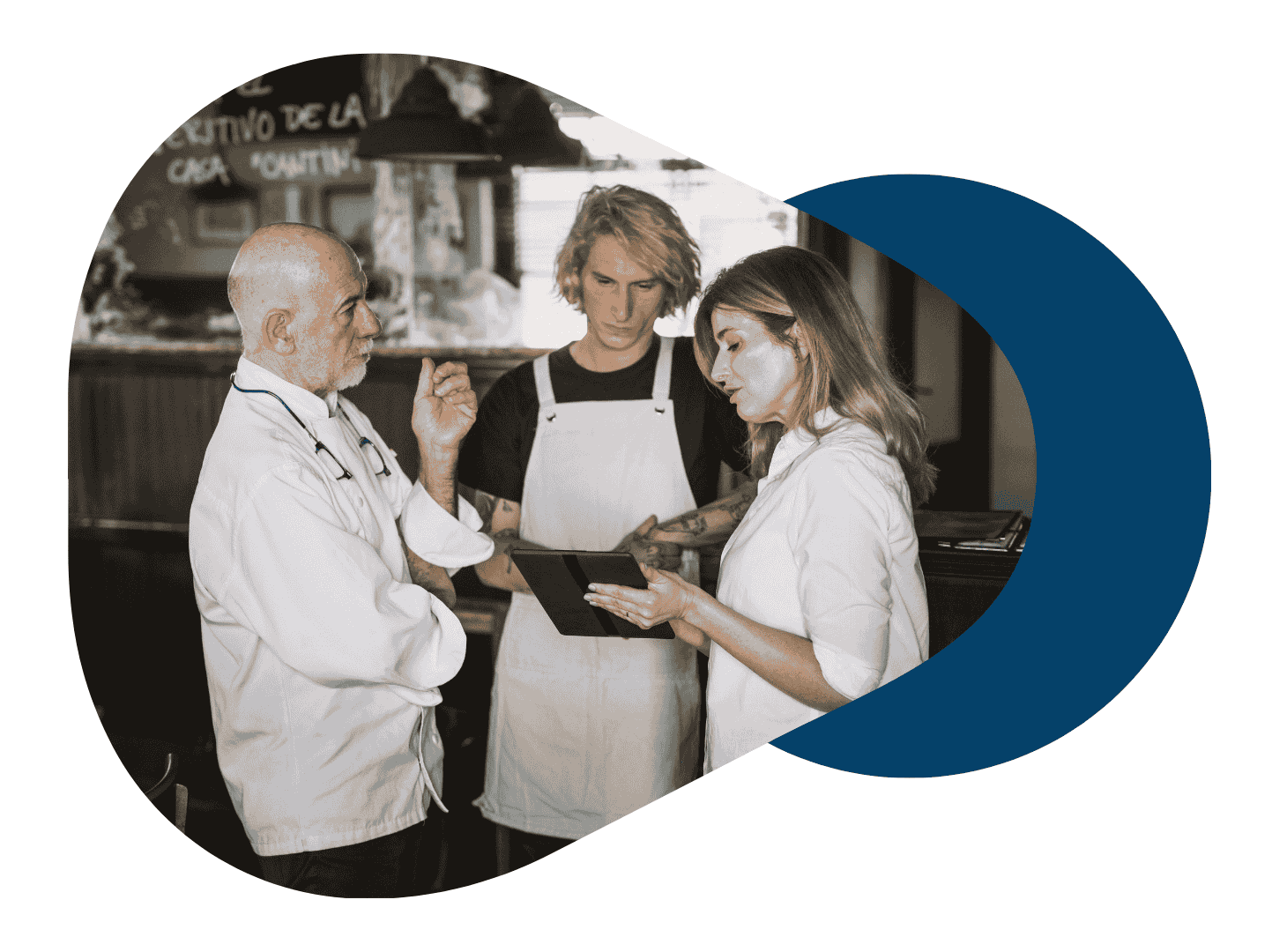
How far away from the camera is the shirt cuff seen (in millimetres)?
1846

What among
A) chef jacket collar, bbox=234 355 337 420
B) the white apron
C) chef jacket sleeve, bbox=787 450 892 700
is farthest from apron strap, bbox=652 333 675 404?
chef jacket collar, bbox=234 355 337 420

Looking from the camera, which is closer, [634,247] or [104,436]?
[634,247]

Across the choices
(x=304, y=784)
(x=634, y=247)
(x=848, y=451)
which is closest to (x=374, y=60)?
(x=634, y=247)

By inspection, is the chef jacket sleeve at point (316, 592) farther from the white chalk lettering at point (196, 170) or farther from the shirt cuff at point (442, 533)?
the white chalk lettering at point (196, 170)

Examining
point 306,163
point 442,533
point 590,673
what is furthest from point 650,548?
point 306,163

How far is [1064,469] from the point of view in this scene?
1938mm

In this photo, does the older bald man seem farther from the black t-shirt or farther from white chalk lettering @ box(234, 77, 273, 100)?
white chalk lettering @ box(234, 77, 273, 100)

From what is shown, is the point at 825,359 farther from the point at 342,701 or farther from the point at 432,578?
the point at 342,701

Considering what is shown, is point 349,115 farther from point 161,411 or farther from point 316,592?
point 316,592

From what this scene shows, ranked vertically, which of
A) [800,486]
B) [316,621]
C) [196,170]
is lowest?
[316,621]

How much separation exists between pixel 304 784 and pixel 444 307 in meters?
0.92

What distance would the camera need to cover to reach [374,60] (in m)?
1.81

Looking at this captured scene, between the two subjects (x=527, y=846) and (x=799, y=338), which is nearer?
(x=799, y=338)

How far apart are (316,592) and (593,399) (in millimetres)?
602
